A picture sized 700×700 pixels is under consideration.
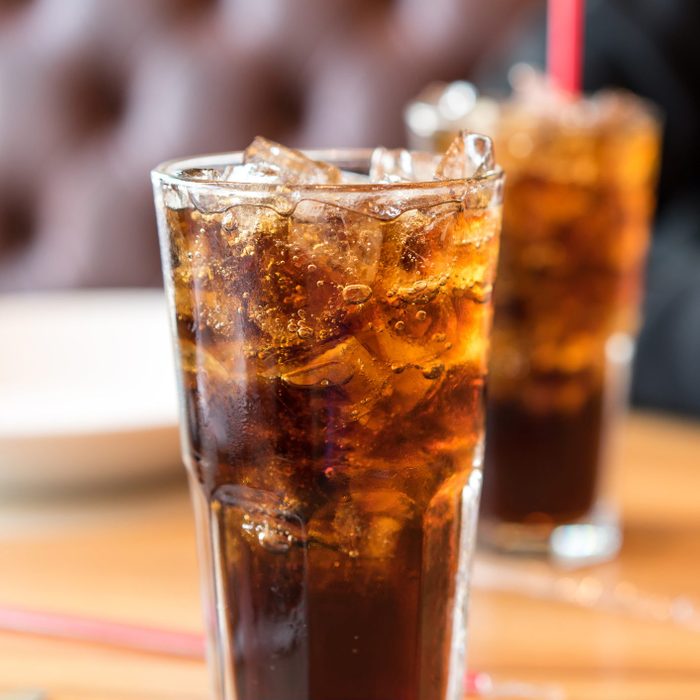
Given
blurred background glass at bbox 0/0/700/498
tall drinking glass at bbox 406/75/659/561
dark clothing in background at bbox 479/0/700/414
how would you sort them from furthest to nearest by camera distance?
blurred background glass at bbox 0/0/700/498 → dark clothing in background at bbox 479/0/700/414 → tall drinking glass at bbox 406/75/659/561

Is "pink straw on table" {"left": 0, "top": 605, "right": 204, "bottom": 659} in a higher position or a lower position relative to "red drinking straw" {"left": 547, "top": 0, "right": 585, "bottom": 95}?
lower

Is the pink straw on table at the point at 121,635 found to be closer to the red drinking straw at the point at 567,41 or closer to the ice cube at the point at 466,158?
the ice cube at the point at 466,158

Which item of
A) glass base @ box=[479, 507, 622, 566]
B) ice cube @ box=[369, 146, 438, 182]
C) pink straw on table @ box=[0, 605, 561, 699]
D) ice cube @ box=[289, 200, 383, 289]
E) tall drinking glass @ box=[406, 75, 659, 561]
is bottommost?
glass base @ box=[479, 507, 622, 566]

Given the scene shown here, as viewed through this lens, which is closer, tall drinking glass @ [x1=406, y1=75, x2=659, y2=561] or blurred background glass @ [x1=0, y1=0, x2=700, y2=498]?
tall drinking glass @ [x1=406, y1=75, x2=659, y2=561]

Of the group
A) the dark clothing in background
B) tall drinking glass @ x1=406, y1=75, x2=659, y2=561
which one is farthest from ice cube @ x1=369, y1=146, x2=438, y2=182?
the dark clothing in background

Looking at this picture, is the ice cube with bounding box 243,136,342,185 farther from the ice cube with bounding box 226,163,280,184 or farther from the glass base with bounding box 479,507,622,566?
the glass base with bounding box 479,507,622,566

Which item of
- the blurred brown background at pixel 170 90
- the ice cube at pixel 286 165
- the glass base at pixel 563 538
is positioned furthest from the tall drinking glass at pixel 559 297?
the blurred brown background at pixel 170 90

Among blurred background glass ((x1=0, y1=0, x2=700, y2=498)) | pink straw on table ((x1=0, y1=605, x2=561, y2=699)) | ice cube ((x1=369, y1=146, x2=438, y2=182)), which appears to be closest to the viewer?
ice cube ((x1=369, y1=146, x2=438, y2=182))
